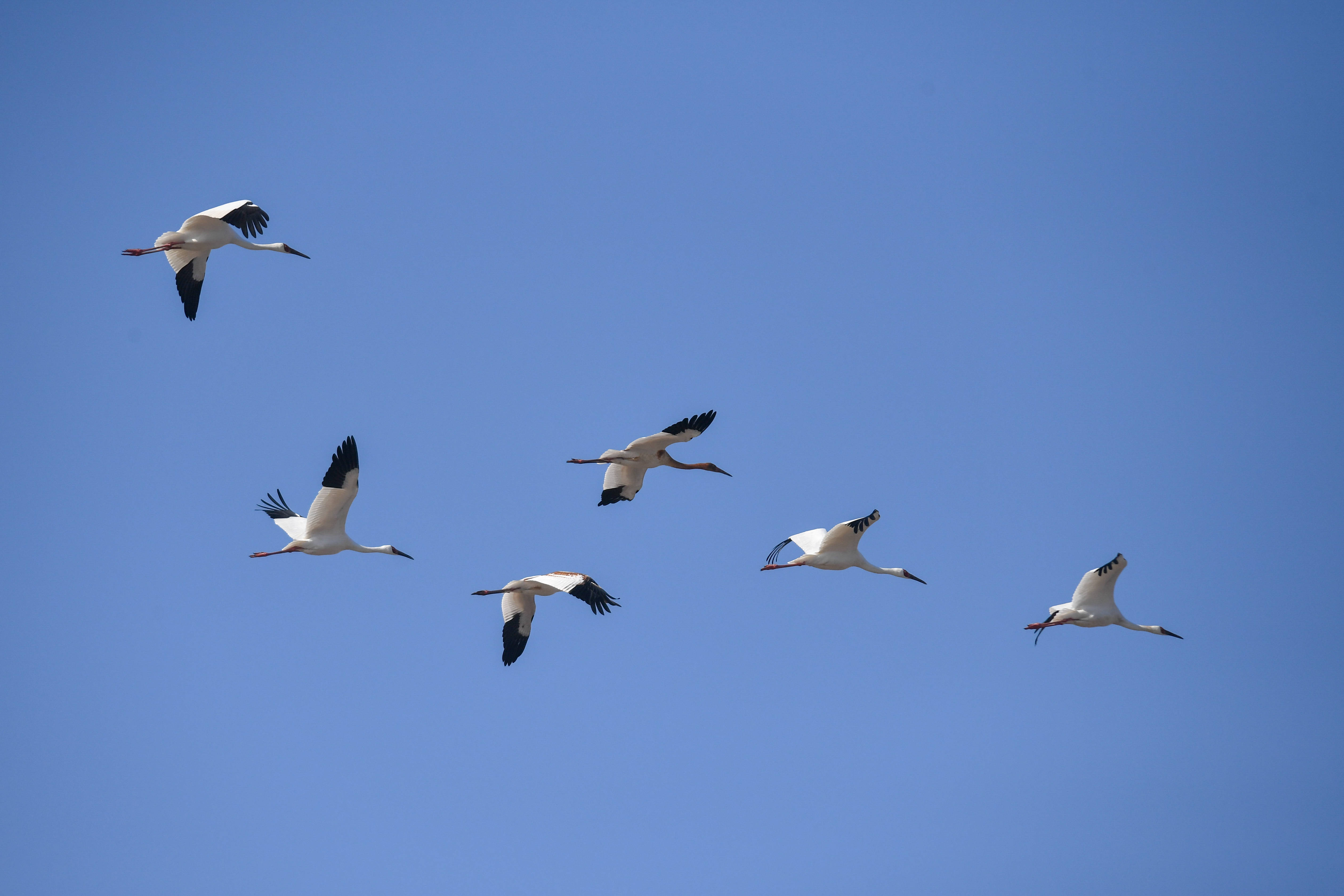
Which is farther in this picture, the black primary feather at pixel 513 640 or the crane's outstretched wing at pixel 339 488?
the black primary feather at pixel 513 640

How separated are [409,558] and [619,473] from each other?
388 centimetres

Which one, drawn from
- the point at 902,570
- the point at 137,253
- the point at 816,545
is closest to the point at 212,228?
the point at 137,253

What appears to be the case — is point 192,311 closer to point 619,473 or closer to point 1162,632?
point 619,473

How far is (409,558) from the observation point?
82.9ft

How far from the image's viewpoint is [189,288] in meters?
24.6

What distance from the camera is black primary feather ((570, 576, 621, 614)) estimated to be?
22453mm

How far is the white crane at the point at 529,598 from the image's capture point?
22.6 metres

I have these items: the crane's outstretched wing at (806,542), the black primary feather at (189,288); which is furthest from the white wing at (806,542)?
the black primary feather at (189,288)

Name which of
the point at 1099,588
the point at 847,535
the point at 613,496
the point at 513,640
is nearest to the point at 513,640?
the point at 513,640

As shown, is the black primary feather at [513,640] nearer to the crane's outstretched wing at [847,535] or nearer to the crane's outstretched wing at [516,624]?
the crane's outstretched wing at [516,624]

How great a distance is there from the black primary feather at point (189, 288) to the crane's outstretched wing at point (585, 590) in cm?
750

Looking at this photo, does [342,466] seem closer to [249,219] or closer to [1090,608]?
[249,219]

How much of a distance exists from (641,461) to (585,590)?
10.9 ft

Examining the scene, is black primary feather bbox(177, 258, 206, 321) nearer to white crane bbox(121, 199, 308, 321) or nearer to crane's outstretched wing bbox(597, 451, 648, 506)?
white crane bbox(121, 199, 308, 321)
